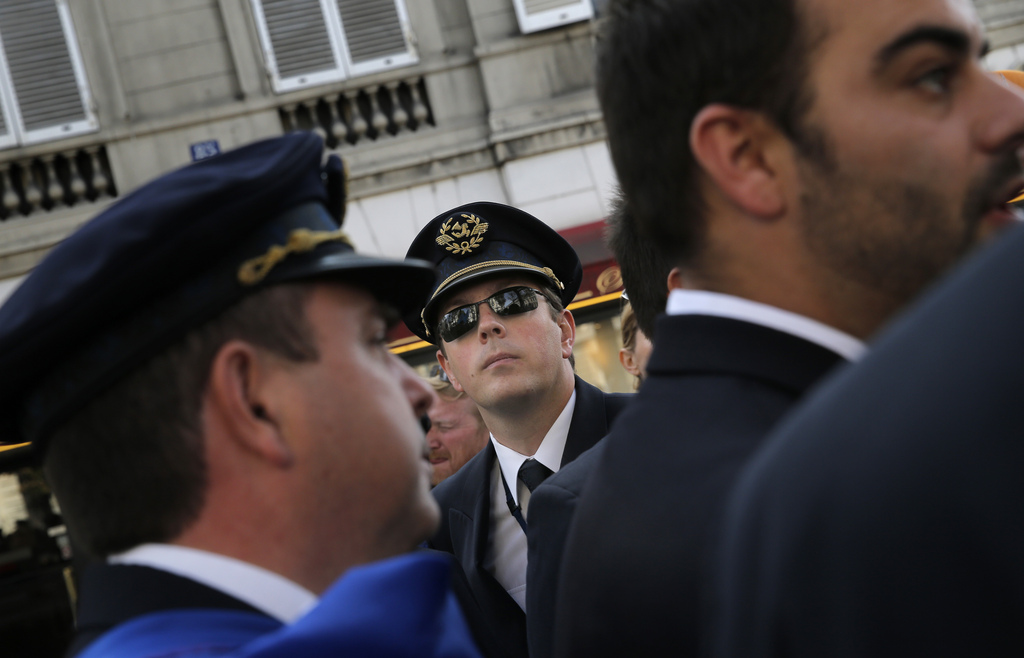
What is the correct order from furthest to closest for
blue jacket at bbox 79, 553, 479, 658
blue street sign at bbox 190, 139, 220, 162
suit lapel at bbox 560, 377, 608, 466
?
blue street sign at bbox 190, 139, 220, 162
suit lapel at bbox 560, 377, 608, 466
blue jacket at bbox 79, 553, 479, 658

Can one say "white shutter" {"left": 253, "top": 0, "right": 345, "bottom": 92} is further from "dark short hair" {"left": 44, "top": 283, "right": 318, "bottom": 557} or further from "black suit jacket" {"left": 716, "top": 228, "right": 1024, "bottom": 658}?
"black suit jacket" {"left": 716, "top": 228, "right": 1024, "bottom": 658}

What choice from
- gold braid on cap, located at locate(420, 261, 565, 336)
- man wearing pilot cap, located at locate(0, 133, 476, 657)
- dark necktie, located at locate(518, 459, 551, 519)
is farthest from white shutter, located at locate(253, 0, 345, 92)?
man wearing pilot cap, located at locate(0, 133, 476, 657)

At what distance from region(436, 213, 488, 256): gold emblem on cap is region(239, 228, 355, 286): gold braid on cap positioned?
204 centimetres

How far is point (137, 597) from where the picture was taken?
1231mm

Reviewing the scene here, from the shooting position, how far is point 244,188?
139cm

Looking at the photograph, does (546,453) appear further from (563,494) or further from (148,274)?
(148,274)

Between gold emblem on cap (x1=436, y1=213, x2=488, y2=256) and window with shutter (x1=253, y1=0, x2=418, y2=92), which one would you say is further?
window with shutter (x1=253, y1=0, x2=418, y2=92)

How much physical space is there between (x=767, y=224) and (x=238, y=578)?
83 centimetres

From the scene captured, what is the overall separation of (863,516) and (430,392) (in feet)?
3.69

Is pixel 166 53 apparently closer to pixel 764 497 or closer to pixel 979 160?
pixel 979 160

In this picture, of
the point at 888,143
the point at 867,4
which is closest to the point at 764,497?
the point at 888,143

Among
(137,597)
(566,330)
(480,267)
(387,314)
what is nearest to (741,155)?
(387,314)

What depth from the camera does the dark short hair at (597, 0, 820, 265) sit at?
4.41 feet

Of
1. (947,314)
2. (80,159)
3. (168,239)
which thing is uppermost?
(80,159)
